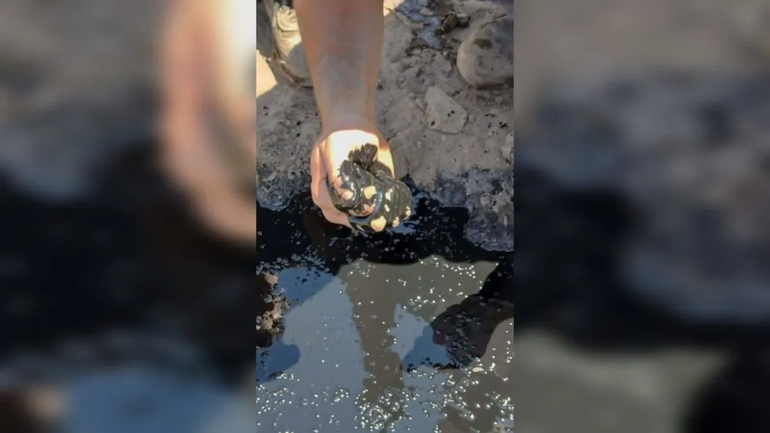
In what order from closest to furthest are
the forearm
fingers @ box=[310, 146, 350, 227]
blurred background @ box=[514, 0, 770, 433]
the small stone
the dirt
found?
blurred background @ box=[514, 0, 770, 433] → fingers @ box=[310, 146, 350, 227] → the forearm → the dirt → the small stone

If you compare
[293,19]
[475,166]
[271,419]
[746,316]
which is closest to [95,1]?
[746,316]

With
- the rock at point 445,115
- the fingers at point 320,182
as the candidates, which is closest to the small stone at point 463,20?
the rock at point 445,115

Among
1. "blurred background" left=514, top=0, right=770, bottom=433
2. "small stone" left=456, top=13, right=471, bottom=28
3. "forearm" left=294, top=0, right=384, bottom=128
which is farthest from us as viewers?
"small stone" left=456, top=13, right=471, bottom=28

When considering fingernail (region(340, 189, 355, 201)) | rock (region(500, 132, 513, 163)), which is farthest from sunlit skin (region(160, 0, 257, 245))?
rock (region(500, 132, 513, 163))

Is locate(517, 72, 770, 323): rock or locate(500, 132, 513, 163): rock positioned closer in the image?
locate(517, 72, 770, 323): rock

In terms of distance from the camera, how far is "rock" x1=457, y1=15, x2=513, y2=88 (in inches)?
87.7

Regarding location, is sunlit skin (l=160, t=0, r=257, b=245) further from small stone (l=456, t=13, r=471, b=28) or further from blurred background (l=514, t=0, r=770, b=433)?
small stone (l=456, t=13, r=471, b=28)

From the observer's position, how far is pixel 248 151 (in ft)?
1.31

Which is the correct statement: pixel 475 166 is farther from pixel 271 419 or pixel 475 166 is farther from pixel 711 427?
pixel 711 427

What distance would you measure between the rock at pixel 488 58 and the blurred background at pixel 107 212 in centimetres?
195

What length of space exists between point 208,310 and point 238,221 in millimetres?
67

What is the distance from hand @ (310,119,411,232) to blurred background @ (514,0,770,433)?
94 cm

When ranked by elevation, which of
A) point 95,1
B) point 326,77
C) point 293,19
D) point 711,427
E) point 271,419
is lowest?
point 271,419

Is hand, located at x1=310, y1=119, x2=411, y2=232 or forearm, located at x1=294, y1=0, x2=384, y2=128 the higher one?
forearm, located at x1=294, y1=0, x2=384, y2=128
